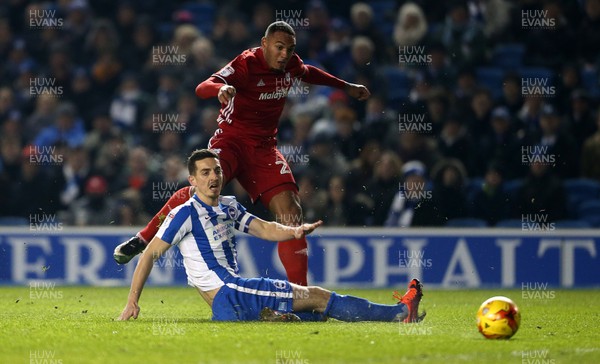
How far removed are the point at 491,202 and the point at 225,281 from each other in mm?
5678

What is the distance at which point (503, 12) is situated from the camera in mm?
15094

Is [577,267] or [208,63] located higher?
[208,63]

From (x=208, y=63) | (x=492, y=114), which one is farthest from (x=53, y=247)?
(x=492, y=114)

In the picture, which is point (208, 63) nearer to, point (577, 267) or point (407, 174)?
point (407, 174)

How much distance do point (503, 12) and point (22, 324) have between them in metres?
9.03

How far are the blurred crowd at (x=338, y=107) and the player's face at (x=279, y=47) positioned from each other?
381 centimetres

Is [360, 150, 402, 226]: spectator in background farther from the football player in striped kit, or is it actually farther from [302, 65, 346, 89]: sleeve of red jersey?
the football player in striped kit

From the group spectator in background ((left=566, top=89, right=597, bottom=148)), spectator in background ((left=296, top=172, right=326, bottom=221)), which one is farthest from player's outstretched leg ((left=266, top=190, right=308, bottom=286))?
spectator in background ((left=566, top=89, right=597, bottom=148))

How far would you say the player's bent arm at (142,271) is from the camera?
778 cm

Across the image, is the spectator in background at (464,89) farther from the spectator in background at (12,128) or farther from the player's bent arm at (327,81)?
the spectator in background at (12,128)

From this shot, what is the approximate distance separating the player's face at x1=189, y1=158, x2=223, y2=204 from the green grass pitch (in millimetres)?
938

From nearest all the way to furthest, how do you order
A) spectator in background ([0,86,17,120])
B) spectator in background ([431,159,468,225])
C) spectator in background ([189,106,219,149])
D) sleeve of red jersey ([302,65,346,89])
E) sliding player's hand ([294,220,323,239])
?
sliding player's hand ([294,220,323,239]) < sleeve of red jersey ([302,65,346,89]) < spectator in background ([431,159,468,225]) < spectator in background ([189,106,219,149]) < spectator in background ([0,86,17,120])

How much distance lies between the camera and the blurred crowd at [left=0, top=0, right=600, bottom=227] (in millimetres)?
12883

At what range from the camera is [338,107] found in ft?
44.9
